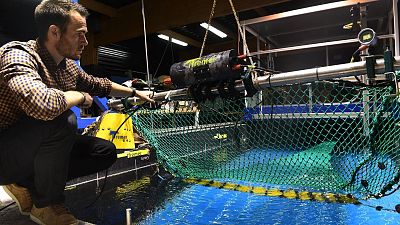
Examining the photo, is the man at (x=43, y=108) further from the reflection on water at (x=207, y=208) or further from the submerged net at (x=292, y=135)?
the submerged net at (x=292, y=135)

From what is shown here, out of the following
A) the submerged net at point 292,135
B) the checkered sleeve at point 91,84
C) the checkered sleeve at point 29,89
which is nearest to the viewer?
the checkered sleeve at point 29,89

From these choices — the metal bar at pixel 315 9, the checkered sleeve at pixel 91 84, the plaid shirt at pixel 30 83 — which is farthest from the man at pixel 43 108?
the metal bar at pixel 315 9

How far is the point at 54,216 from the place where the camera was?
3.69 ft

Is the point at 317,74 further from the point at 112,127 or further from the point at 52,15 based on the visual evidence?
the point at 112,127

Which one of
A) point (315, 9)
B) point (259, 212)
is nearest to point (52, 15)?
point (259, 212)

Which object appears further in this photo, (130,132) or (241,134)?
(130,132)

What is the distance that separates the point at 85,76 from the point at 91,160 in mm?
445

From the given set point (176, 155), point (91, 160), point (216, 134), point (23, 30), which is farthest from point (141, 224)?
point (23, 30)

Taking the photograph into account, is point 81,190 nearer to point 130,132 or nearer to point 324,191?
point 130,132

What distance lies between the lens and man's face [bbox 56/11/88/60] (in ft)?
3.62

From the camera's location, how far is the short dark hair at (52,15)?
1069 millimetres

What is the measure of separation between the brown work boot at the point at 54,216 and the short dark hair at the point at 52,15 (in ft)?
2.22

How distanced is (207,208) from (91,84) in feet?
2.97

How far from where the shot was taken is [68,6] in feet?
3.63
